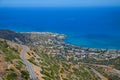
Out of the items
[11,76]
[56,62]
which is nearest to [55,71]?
[56,62]

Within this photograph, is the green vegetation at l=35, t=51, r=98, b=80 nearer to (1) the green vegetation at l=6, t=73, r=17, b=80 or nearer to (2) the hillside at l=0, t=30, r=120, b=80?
(2) the hillside at l=0, t=30, r=120, b=80

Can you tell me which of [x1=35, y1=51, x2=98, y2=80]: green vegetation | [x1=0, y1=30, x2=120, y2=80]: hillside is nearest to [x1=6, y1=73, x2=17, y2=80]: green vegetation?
[x1=0, y1=30, x2=120, y2=80]: hillside

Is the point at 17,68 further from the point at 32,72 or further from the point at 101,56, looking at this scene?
the point at 101,56

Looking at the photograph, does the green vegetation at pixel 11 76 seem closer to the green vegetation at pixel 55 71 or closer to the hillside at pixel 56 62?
the hillside at pixel 56 62

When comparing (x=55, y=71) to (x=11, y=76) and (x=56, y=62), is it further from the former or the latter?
(x=11, y=76)

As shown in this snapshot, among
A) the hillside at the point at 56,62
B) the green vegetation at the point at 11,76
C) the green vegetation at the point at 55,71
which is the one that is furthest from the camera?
the green vegetation at the point at 55,71

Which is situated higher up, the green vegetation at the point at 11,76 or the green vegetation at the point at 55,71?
the green vegetation at the point at 55,71

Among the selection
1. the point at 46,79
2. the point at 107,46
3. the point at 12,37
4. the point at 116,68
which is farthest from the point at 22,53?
the point at 107,46

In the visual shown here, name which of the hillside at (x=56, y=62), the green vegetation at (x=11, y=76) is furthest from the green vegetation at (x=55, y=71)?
the green vegetation at (x=11, y=76)

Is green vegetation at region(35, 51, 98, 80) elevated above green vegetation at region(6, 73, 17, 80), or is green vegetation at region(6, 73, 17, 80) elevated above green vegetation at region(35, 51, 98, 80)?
green vegetation at region(35, 51, 98, 80)

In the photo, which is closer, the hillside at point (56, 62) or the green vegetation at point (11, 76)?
the green vegetation at point (11, 76)

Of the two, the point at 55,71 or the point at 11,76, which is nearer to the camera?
the point at 11,76
